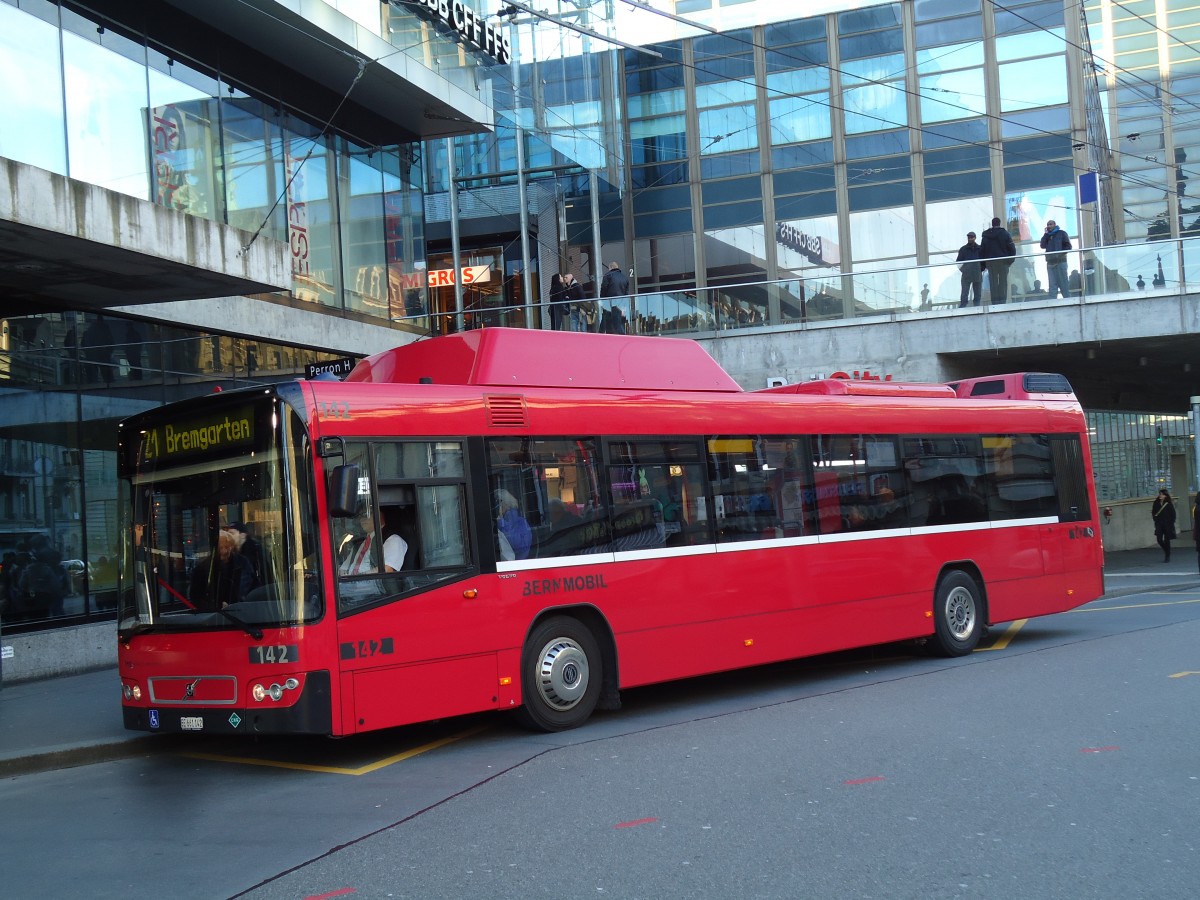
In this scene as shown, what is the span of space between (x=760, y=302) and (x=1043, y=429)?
10755mm

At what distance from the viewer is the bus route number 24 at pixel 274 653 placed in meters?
8.45

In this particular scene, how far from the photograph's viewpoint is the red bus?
8711 millimetres

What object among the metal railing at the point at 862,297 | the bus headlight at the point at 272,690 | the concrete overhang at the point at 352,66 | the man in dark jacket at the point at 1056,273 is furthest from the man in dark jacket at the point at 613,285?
the bus headlight at the point at 272,690

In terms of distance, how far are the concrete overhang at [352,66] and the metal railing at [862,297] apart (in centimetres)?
358

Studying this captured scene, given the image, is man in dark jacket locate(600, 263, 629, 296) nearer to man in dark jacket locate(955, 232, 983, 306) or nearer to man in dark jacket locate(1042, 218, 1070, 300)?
man in dark jacket locate(955, 232, 983, 306)

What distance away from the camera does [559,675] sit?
10094 mm

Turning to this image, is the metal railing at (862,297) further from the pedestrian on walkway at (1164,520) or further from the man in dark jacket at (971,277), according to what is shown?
the pedestrian on walkway at (1164,520)

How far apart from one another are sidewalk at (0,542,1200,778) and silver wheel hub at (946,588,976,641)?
841cm

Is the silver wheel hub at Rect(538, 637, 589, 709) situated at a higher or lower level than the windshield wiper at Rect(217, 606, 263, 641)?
lower

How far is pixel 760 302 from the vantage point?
83.9 feet

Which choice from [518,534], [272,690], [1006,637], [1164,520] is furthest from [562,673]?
[1164,520]

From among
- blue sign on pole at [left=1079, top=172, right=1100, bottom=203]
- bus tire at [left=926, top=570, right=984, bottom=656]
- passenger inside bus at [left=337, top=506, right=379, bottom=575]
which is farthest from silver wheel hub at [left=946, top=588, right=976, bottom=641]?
blue sign on pole at [left=1079, top=172, right=1100, bottom=203]

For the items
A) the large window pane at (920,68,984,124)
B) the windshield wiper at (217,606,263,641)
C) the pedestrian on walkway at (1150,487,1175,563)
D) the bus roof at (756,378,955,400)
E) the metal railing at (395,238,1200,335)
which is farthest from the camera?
the large window pane at (920,68,984,124)

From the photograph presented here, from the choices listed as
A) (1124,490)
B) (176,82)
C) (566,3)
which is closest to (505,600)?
(176,82)
